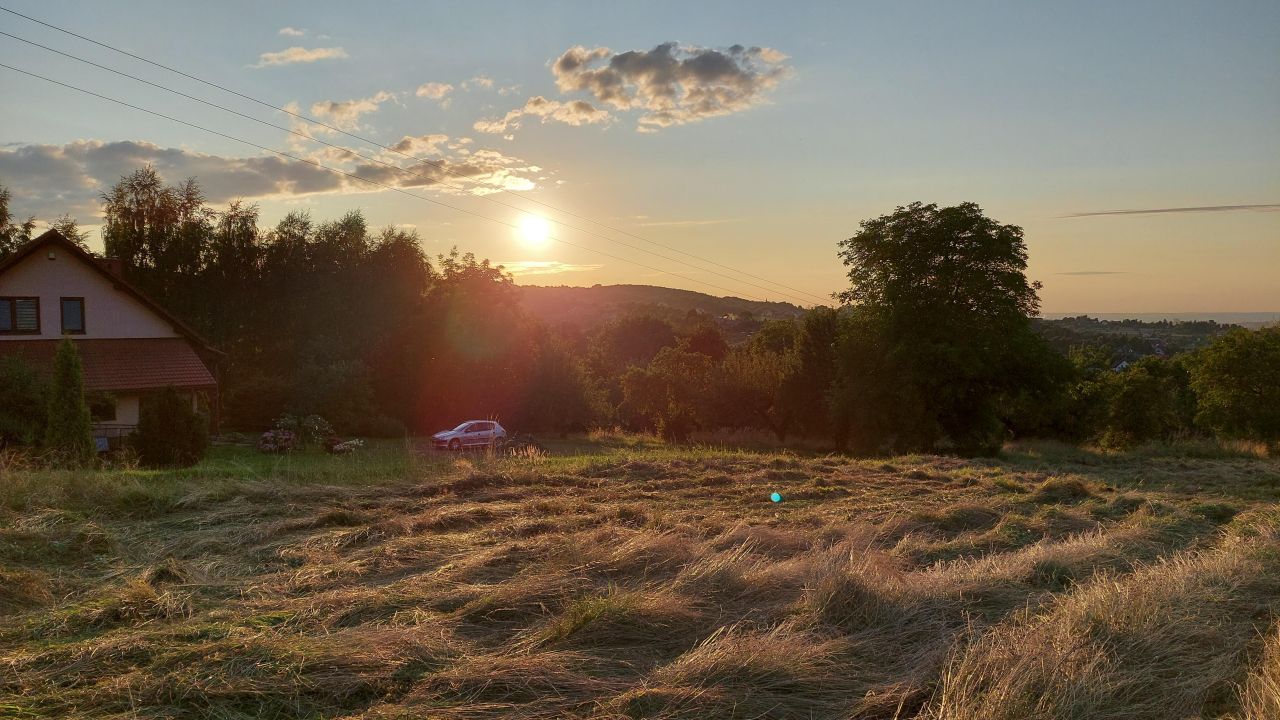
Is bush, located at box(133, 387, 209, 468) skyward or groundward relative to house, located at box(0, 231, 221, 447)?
groundward

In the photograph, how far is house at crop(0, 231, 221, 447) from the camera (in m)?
25.8

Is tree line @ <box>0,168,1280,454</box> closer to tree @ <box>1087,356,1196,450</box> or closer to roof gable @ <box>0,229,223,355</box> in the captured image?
tree @ <box>1087,356,1196,450</box>

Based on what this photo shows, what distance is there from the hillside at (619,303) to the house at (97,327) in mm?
79321

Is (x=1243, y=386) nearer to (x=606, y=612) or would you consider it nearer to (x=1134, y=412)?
(x=1134, y=412)

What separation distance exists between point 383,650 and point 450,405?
38927 mm

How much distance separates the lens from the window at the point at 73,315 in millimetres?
26906

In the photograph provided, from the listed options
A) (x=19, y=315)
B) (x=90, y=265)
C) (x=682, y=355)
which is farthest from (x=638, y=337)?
(x=19, y=315)

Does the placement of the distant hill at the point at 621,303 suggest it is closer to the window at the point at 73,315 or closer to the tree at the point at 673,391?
the tree at the point at 673,391

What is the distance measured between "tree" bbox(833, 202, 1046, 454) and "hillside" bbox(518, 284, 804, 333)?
251 feet

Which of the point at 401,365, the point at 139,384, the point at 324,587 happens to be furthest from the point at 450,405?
the point at 324,587

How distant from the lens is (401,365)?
4169 centimetres

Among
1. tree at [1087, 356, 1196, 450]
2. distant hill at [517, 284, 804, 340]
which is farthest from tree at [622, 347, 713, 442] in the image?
distant hill at [517, 284, 804, 340]

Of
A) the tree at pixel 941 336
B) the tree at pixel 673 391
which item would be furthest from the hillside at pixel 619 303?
the tree at pixel 941 336

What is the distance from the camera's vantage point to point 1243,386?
31.9m
